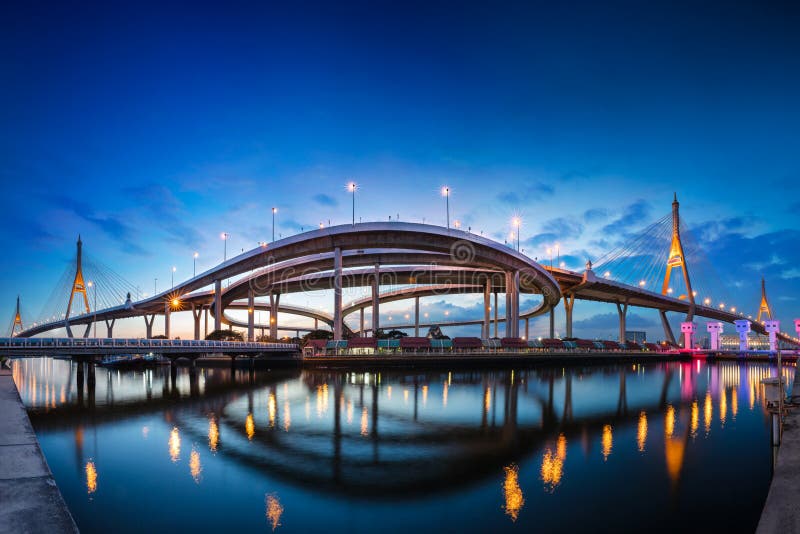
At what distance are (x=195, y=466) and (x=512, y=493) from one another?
29.8ft

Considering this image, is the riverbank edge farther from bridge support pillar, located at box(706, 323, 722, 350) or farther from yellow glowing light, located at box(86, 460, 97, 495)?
bridge support pillar, located at box(706, 323, 722, 350)

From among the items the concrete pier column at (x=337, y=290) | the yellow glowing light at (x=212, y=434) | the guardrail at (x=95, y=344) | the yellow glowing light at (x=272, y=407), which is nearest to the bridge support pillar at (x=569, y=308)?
the concrete pier column at (x=337, y=290)

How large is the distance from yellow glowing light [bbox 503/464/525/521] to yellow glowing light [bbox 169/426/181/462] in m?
10.0

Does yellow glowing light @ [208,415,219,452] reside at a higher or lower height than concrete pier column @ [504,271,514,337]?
lower

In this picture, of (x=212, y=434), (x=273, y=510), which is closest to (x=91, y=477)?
(x=212, y=434)

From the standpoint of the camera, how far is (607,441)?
17.6 m

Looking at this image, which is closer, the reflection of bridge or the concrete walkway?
the concrete walkway

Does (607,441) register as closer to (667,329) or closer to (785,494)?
(785,494)

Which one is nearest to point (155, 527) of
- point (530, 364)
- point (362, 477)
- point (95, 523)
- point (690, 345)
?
point (95, 523)

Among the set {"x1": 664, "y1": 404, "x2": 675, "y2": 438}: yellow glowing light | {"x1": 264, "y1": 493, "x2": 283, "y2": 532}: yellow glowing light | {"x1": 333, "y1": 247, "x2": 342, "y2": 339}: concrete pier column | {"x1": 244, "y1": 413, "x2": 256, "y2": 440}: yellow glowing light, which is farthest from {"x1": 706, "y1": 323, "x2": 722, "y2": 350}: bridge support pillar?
{"x1": 264, "y1": 493, "x2": 283, "y2": 532}: yellow glowing light

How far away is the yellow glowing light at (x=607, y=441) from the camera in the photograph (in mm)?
15781

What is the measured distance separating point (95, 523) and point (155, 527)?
1.34m

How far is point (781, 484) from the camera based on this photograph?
8.23 m

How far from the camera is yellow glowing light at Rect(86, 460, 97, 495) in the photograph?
12.8 metres
